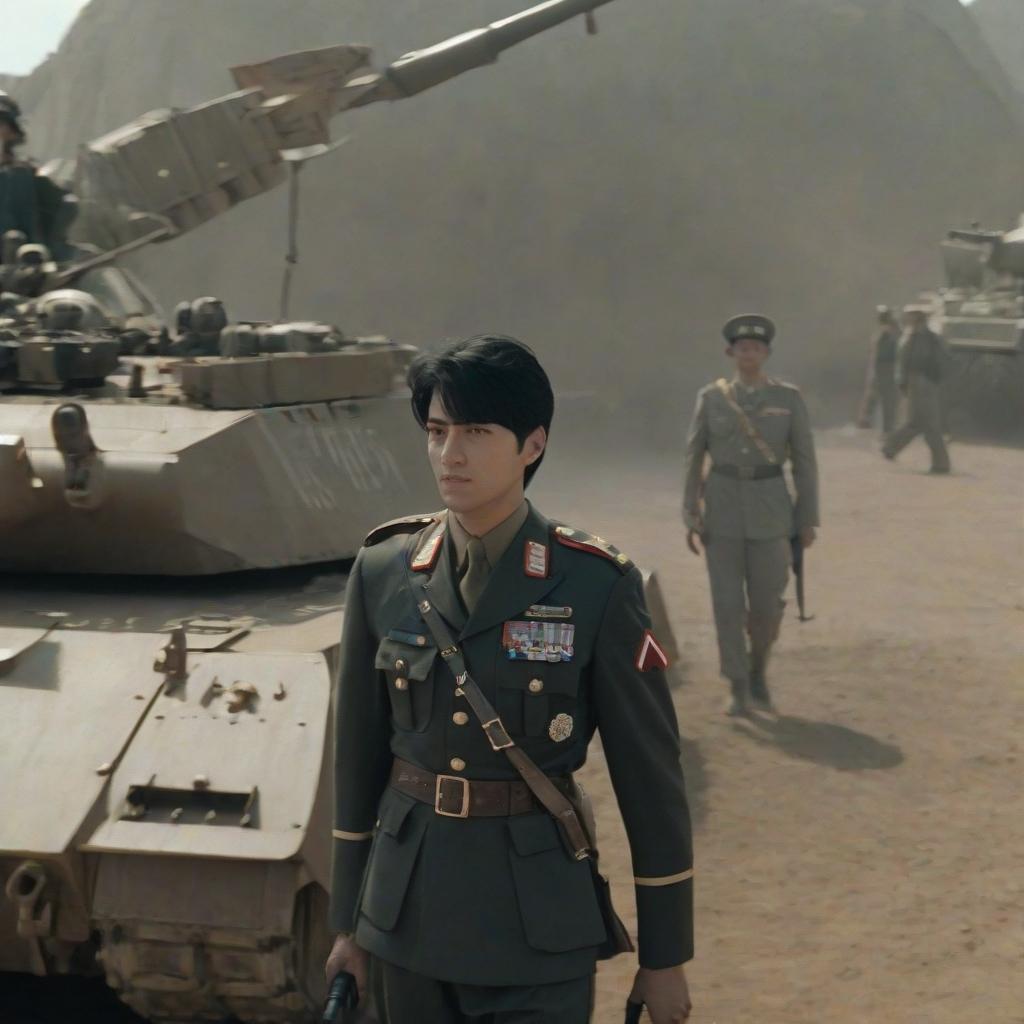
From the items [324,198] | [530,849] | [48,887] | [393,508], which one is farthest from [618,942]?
[324,198]

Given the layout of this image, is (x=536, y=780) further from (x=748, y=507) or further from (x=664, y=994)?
(x=748, y=507)

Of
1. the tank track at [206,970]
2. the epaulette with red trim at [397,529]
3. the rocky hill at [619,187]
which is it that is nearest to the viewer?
the epaulette with red trim at [397,529]

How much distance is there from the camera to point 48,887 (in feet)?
12.6

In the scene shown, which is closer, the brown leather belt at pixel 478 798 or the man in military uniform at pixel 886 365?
the brown leather belt at pixel 478 798

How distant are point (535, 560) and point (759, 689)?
5.29m

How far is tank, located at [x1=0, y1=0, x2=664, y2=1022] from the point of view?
12.3 ft

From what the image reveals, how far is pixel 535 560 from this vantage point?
2.73 meters

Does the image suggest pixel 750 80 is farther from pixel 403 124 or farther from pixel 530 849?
pixel 530 849

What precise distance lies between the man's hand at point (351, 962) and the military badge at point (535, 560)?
710 millimetres

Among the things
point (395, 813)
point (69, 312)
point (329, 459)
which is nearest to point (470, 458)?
point (395, 813)

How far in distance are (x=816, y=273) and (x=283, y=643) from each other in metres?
27.0

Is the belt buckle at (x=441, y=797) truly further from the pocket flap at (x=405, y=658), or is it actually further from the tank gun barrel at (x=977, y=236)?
the tank gun barrel at (x=977, y=236)

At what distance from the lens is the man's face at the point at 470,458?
8.68 feet

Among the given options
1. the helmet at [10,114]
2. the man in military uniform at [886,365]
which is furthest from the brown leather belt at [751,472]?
the man in military uniform at [886,365]
